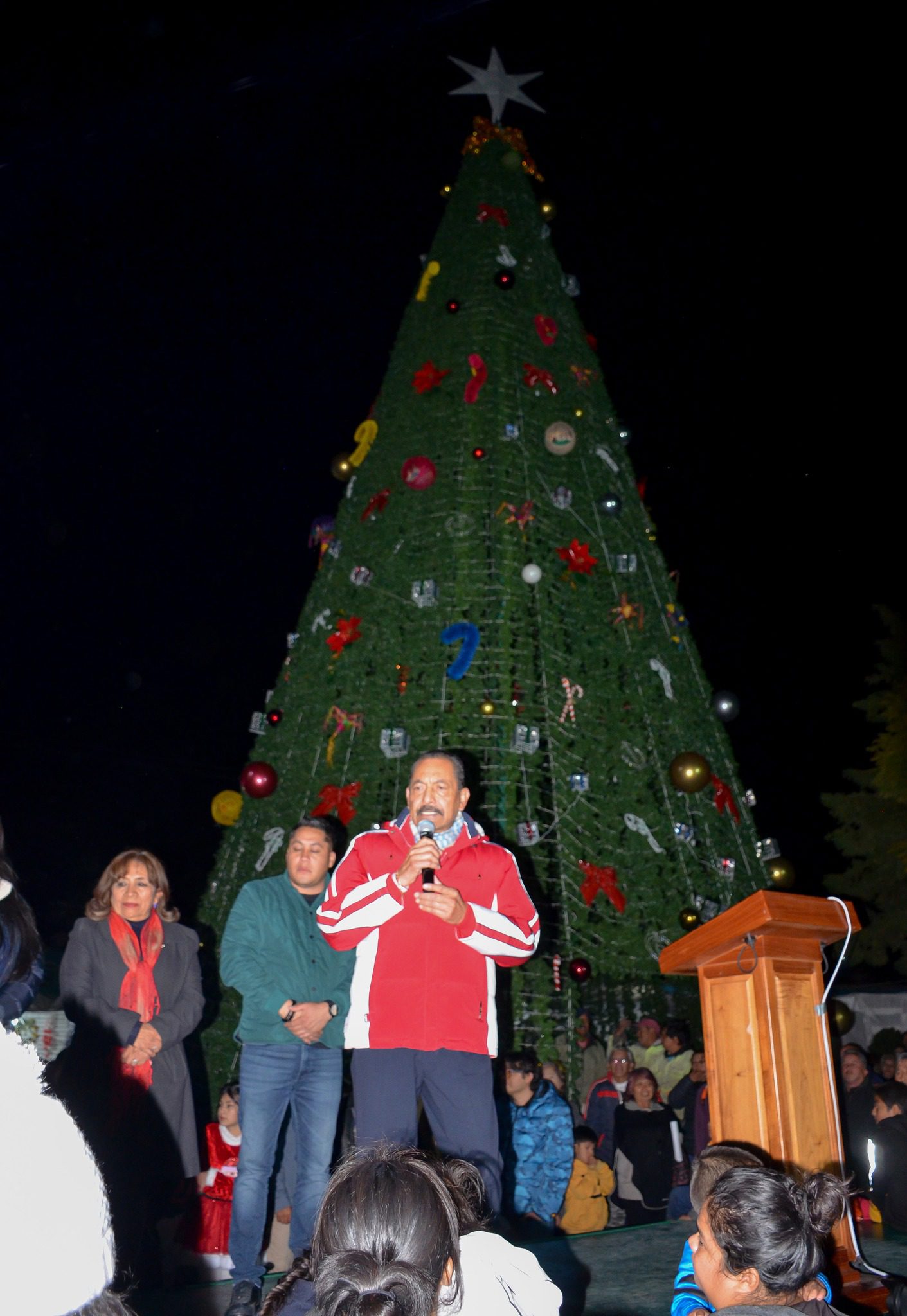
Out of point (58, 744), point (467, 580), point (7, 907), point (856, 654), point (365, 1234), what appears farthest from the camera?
point (856, 654)

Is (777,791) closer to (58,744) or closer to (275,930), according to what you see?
(58,744)

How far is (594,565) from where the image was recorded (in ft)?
24.0

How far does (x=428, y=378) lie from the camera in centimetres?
770

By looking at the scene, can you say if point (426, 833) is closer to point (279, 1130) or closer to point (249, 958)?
point (249, 958)

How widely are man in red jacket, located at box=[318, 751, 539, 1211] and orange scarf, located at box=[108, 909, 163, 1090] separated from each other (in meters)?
0.87

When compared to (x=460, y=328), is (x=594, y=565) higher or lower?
lower

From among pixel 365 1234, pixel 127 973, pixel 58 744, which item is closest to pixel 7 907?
pixel 127 973

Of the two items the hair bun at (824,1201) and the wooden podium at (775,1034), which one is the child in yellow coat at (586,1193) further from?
the hair bun at (824,1201)

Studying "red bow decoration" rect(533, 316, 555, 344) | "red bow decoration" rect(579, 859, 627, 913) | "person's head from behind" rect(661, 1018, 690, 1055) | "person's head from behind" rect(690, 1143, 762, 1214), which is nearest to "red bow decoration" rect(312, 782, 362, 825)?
"red bow decoration" rect(579, 859, 627, 913)

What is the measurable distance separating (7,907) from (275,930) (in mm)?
962

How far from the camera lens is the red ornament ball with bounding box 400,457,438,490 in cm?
722

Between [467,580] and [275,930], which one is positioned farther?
[467,580]

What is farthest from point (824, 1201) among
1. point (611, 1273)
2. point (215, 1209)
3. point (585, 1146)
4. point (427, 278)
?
point (427, 278)

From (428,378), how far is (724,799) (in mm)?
3927
